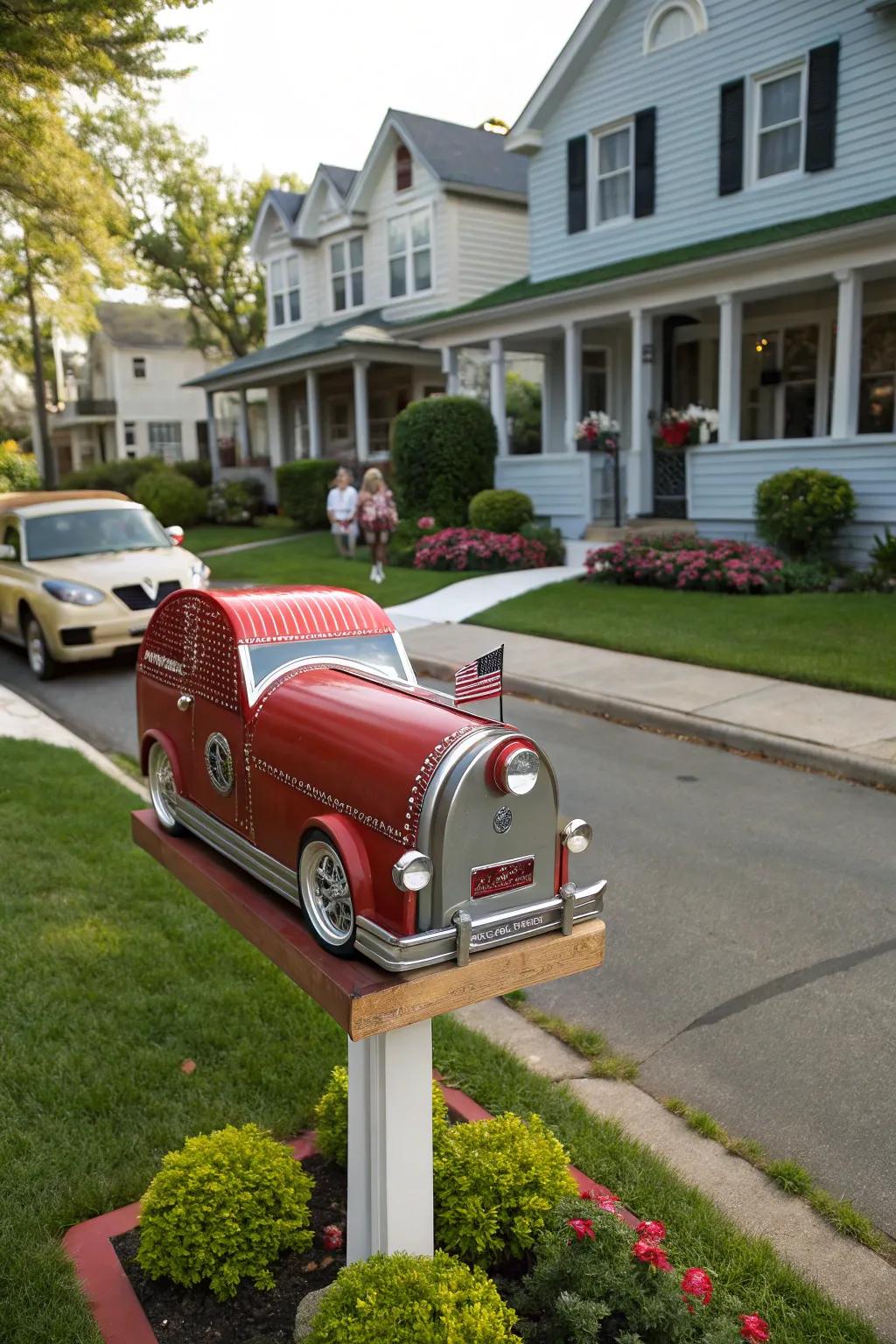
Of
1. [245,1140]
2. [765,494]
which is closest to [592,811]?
[245,1140]

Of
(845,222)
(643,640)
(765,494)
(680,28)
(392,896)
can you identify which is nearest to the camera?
(392,896)

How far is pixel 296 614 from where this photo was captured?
2840mm

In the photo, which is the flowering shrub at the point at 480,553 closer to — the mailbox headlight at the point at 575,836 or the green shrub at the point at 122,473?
the mailbox headlight at the point at 575,836

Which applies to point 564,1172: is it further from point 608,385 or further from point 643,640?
point 608,385

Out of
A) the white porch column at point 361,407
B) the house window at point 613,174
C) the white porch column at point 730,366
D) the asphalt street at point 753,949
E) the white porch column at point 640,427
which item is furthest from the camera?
the white porch column at point 361,407

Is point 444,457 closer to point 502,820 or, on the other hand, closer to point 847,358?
point 847,358

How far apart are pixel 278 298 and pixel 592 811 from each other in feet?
94.2

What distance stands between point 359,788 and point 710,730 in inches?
253

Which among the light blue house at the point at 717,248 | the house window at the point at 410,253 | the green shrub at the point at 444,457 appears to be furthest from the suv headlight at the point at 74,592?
the house window at the point at 410,253

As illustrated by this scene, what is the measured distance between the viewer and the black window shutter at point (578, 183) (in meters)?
19.5

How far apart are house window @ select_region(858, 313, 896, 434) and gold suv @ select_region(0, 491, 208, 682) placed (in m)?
11.2

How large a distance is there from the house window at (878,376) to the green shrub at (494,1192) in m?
15.8

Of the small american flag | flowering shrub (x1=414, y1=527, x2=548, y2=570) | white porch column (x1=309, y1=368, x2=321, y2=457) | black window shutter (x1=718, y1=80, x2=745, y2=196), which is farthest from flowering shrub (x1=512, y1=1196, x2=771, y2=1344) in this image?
white porch column (x1=309, y1=368, x2=321, y2=457)

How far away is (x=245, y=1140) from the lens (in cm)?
275
